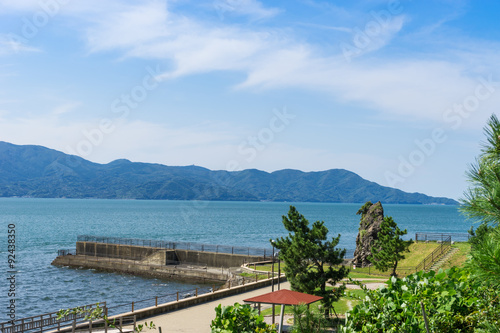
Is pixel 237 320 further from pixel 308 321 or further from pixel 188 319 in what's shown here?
pixel 188 319

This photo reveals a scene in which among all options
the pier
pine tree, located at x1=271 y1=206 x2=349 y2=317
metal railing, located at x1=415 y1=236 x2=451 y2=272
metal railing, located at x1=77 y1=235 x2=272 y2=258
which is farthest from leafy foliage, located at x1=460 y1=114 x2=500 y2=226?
metal railing, located at x1=77 y1=235 x2=272 y2=258

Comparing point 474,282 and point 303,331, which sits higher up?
point 474,282

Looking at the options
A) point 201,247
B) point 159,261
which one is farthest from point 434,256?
point 201,247

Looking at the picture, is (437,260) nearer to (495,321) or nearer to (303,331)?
(303,331)

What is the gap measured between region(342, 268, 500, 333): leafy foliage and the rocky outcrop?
47.2 metres

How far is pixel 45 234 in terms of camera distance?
110 meters

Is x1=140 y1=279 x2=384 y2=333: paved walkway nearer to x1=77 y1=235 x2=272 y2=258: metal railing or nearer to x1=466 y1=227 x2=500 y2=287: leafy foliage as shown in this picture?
x1=466 y1=227 x2=500 y2=287: leafy foliage

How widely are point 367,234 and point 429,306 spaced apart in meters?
49.4

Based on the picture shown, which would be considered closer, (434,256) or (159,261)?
(434,256)

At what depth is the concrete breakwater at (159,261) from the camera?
5536 cm

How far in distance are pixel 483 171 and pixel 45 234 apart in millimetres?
119619

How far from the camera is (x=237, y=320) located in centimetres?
607

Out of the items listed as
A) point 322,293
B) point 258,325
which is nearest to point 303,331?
point 258,325

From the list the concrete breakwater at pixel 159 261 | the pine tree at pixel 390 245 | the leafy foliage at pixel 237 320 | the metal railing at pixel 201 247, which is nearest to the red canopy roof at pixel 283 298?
the leafy foliage at pixel 237 320
